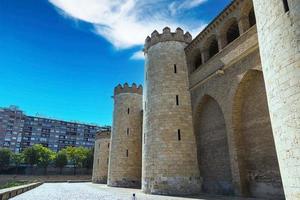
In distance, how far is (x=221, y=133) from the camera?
14312 mm

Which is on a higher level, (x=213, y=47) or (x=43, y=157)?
(x=213, y=47)

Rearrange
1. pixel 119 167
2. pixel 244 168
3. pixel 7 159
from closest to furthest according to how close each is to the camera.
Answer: pixel 244 168 < pixel 119 167 < pixel 7 159

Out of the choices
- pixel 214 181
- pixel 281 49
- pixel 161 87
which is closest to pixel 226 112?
pixel 214 181

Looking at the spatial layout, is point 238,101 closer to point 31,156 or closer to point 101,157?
point 101,157

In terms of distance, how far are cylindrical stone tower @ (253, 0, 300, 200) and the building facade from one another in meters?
94.1

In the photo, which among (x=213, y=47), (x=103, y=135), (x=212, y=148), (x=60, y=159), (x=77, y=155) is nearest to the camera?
(x=212, y=148)

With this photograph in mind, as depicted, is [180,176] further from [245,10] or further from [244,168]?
[245,10]

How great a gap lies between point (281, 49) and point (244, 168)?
7.27 meters

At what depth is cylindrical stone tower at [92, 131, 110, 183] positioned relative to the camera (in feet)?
108

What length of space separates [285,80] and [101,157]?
30.2 m

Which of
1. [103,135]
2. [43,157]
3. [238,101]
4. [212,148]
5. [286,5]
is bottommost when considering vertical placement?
[212,148]

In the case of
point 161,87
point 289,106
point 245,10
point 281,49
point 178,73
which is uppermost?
point 245,10

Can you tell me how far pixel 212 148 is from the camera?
14945 millimetres

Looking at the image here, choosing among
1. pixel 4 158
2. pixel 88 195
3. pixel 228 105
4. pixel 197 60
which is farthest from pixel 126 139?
pixel 4 158
